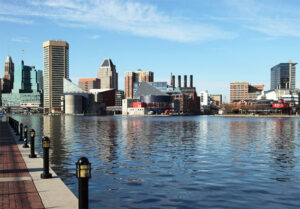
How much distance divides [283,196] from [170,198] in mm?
4396

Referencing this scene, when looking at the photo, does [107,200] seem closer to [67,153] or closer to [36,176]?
[36,176]

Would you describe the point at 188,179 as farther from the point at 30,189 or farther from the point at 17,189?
the point at 17,189

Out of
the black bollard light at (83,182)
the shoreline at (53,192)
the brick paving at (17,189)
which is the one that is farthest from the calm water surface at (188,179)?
the black bollard light at (83,182)

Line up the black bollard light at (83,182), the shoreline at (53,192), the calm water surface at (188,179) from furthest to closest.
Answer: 1. the calm water surface at (188,179)
2. the shoreline at (53,192)
3. the black bollard light at (83,182)

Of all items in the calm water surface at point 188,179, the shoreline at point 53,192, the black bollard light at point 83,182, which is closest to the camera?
the black bollard light at point 83,182

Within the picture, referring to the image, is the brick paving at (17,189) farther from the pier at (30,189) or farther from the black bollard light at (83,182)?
the black bollard light at (83,182)

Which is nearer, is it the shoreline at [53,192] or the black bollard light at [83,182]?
the black bollard light at [83,182]

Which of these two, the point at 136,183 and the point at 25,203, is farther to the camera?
the point at 136,183

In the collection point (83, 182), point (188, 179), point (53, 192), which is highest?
point (83, 182)

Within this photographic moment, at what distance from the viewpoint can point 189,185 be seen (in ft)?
49.2

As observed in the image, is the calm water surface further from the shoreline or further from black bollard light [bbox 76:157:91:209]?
black bollard light [bbox 76:157:91:209]

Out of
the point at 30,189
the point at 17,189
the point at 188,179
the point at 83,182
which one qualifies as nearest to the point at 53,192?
the point at 30,189

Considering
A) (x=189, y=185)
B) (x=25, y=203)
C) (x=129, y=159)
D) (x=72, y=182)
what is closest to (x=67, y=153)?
(x=129, y=159)

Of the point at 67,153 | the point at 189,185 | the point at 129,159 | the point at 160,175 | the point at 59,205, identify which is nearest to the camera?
the point at 59,205
